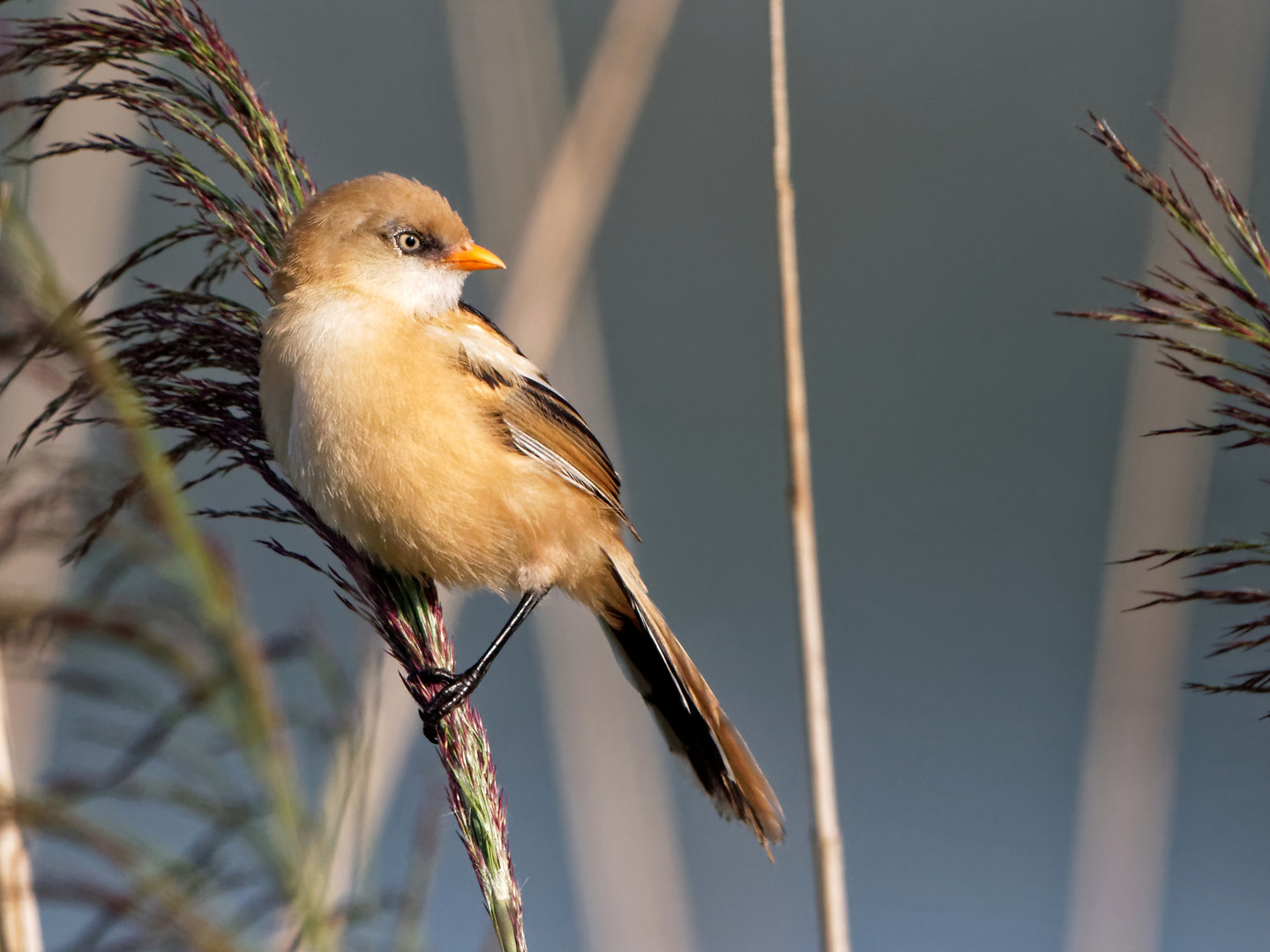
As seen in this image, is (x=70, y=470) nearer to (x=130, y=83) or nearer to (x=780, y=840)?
(x=130, y=83)

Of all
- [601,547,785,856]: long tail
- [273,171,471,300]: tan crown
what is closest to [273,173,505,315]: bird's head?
[273,171,471,300]: tan crown

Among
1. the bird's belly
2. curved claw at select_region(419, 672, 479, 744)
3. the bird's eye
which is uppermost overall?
the bird's eye

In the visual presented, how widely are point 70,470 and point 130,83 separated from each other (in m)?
0.73

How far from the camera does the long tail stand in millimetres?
1766

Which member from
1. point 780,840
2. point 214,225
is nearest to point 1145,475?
point 780,840

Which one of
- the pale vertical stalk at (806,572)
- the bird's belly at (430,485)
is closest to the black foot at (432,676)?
the bird's belly at (430,485)

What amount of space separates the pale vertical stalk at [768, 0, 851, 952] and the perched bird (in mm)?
474

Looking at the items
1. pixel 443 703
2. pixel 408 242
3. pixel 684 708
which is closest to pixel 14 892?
pixel 443 703

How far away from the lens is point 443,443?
176 cm

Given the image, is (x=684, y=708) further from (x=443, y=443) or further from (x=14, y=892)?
(x=14, y=892)

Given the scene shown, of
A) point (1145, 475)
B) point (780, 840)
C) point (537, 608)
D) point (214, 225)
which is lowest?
point (780, 840)

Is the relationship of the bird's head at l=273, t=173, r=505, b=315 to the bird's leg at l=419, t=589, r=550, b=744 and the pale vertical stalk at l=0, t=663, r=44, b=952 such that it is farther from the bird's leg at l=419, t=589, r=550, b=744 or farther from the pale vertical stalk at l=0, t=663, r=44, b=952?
the pale vertical stalk at l=0, t=663, r=44, b=952

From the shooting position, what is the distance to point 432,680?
147cm

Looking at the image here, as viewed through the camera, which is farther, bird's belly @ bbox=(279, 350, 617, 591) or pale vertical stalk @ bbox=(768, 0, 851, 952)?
bird's belly @ bbox=(279, 350, 617, 591)
